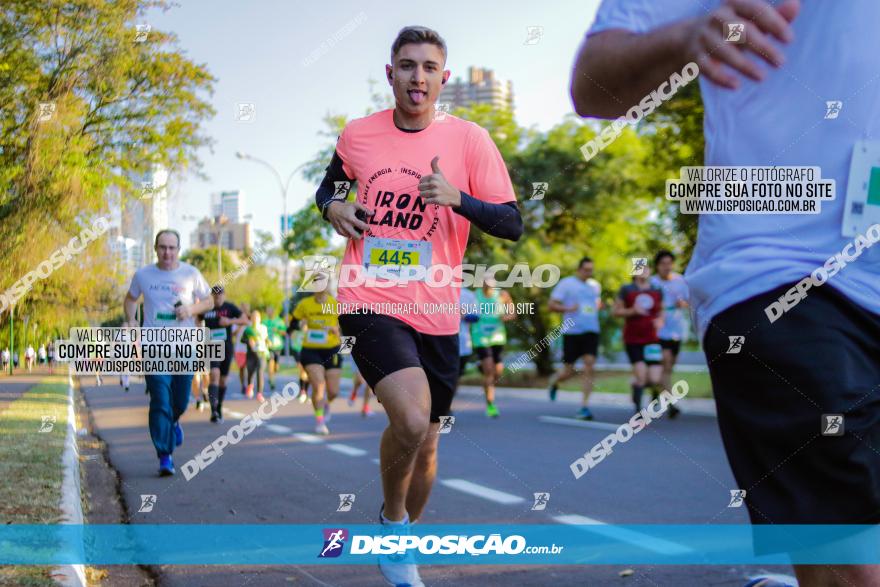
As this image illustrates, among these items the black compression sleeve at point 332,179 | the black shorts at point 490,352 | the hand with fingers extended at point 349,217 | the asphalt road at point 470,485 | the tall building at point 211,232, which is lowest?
the asphalt road at point 470,485

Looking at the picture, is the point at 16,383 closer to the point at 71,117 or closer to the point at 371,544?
the point at 71,117

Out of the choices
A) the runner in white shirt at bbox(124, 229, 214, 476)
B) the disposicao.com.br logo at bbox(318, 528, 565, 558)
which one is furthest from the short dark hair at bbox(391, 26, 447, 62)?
the runner in white shirt at bbox(124, 229, 214, 476)

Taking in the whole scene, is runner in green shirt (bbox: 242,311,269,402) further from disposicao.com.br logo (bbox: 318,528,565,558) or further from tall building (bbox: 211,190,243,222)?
disposicao.com.br logo (bbox: 318,528,565,558)

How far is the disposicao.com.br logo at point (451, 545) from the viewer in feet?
15.0

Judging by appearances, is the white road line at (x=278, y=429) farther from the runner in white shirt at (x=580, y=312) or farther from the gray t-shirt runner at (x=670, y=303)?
the gray t-shirt runner at (x=670, y=303)

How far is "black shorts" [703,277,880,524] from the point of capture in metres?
1.51

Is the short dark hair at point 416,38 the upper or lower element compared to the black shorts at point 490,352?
upper

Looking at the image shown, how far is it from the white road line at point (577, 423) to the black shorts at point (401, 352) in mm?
7131

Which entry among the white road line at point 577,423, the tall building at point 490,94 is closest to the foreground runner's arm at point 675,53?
the white road line at point 577,423

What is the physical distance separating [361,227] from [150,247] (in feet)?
14.5

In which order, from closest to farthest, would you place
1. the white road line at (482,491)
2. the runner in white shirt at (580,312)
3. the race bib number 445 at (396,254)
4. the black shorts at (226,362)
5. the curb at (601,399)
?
the race bib number 445 at (396,254), the white road line at (482,491), the runner in white shirt at (580,312), the curb at (601,399), the black shorts at (226,362)

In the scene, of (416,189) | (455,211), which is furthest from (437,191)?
(416,189)

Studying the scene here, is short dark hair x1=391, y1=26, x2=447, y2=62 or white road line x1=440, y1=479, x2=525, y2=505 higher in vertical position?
short dark hair x1=391, y1=26, x2=447, y2=62

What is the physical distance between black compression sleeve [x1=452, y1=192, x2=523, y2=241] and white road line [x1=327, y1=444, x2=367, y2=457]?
542cm
